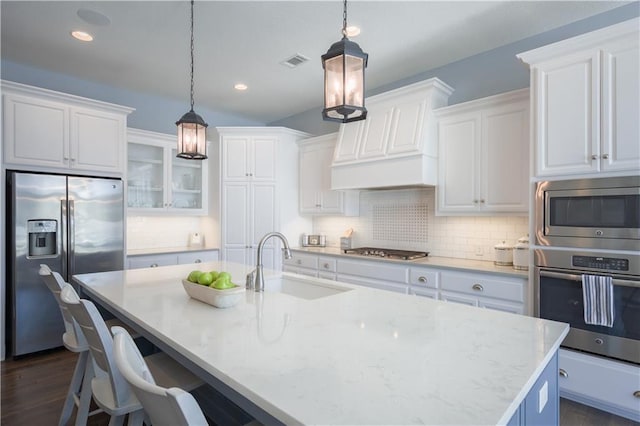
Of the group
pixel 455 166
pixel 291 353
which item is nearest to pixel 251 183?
pixel 455 166

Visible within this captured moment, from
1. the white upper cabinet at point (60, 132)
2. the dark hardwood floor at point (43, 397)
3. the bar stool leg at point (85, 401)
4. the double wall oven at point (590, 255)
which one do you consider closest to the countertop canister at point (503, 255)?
the double wall oven at point (590, 255)

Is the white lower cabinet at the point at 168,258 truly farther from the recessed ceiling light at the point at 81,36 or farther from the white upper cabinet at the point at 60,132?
the recessed ceiling light at the point at 81,36

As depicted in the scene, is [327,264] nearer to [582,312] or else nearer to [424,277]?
[424,277]

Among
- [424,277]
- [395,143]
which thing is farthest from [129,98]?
[424,277]

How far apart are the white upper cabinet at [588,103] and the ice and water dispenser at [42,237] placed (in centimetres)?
408

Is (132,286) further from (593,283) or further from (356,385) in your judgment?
(593,283)

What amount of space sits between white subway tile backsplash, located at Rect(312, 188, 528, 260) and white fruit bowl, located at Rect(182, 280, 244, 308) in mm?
2495

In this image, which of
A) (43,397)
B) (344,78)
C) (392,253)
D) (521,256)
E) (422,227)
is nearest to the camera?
(344,78)

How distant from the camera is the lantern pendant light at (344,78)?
144 cm

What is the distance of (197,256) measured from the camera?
4.34 meters

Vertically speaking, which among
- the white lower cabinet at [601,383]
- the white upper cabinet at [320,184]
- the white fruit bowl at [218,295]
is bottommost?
the white lower cabinet at [601,383]

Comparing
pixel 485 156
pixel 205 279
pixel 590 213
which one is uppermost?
pixel 485 156

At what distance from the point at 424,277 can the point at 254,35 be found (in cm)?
256

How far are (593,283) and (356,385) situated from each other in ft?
6.79
